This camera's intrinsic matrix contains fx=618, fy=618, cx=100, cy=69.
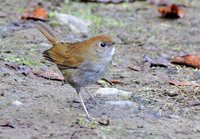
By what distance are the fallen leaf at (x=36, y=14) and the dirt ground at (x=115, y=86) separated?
0.53ft

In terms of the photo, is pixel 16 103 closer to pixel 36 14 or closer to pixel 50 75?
pixel 50 75

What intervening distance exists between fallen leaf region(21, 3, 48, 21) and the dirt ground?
0.16 m

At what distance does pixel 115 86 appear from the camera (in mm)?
6039

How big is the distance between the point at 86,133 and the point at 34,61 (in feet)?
7.69

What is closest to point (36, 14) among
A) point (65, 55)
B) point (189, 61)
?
point (189, 61)

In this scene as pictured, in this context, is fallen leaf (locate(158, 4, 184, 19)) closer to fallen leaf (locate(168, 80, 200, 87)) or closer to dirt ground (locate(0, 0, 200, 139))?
dirt ground (locate(0, 0, 200, 139))

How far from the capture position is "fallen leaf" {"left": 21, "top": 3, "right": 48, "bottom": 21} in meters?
8.46

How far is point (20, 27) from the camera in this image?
7.99m

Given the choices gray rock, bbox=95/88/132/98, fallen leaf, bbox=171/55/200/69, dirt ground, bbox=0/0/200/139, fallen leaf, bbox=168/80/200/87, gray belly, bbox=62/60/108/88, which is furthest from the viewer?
fallen leaf, bbox=171/55/200/69

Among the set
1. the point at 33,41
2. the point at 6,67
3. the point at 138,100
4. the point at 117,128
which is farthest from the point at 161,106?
the point at 33,41

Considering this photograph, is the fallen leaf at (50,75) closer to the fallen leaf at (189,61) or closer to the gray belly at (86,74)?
the gray belly at (86,74)

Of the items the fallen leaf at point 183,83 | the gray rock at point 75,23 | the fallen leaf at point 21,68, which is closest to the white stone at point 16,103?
the fallen leaf at point 21,68

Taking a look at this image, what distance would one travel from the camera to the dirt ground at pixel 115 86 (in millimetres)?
4631

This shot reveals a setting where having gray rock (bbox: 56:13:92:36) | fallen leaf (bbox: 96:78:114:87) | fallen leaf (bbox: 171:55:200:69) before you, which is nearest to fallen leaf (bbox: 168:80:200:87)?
fallen leaf (bbox: 96:78:114:87)
